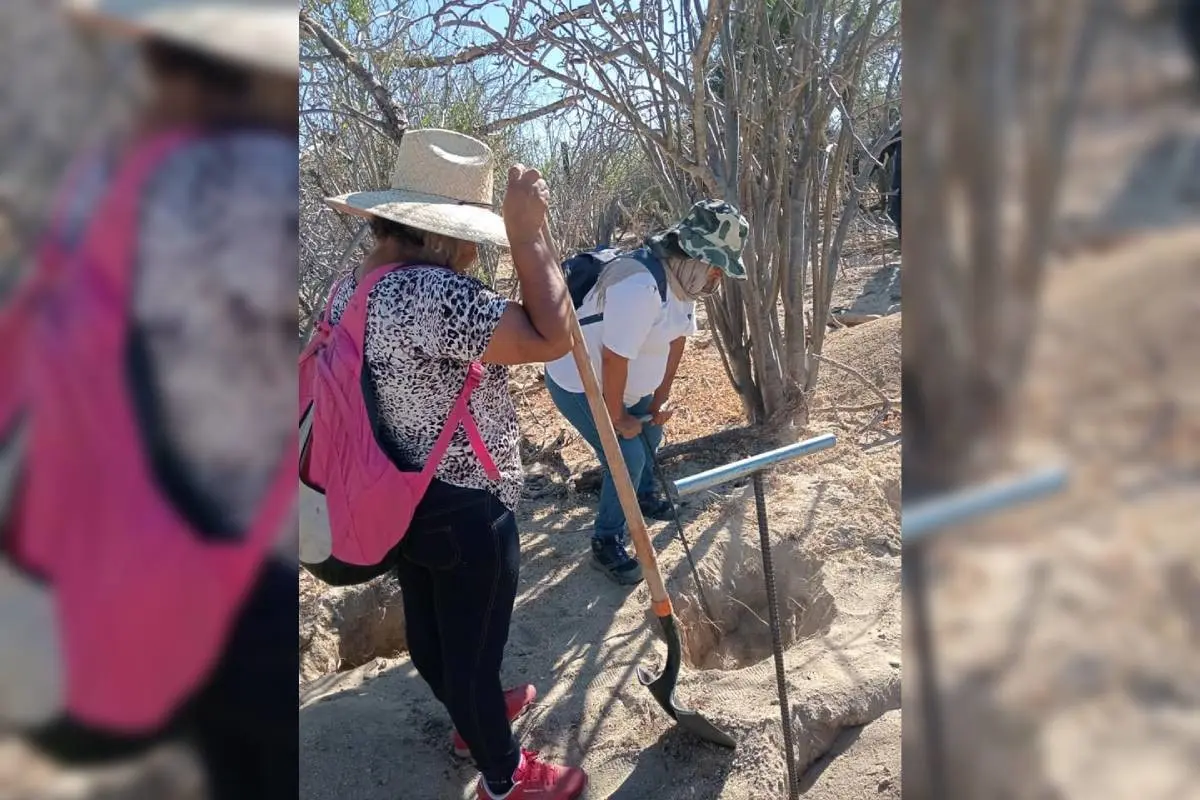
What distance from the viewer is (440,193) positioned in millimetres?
2270

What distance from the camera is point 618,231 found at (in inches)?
535

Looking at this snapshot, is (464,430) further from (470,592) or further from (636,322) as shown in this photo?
(636,322)

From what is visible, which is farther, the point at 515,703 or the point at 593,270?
the point at 593,270

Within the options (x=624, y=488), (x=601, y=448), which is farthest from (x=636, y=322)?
(x=624, y=488)

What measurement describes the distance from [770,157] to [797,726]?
310 cm
